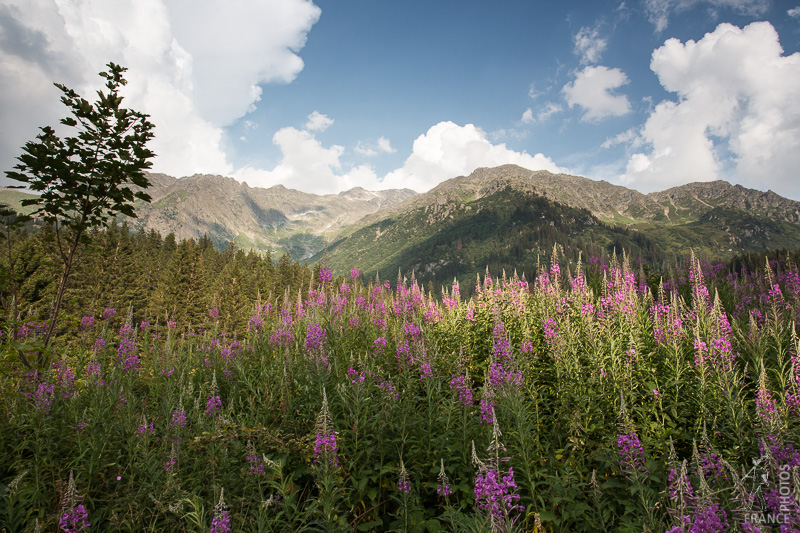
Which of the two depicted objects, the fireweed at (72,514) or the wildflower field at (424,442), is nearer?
the fireweed at (72,514)

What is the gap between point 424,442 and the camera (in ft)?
17.4

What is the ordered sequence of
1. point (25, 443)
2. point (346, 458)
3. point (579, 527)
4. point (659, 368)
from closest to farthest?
point (579, 527) < point (25, 443) < point (346, 458) < point (659, 368)

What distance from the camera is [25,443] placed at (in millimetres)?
4570

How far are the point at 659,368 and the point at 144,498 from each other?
9091mm

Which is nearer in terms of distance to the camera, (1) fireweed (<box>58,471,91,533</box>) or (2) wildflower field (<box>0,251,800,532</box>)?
(1) fireweed (<box>58,471,91,533</box>)

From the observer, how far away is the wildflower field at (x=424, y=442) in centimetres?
362

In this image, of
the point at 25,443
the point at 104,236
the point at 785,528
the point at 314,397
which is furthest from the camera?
the point at 104,236

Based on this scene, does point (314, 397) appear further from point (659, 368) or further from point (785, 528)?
point (659, 368)

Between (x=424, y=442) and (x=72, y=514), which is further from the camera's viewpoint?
(x=424, y=442)

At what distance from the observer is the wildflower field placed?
3617mm

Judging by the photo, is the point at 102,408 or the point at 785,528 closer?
the point at 785,528

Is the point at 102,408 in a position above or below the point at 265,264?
below

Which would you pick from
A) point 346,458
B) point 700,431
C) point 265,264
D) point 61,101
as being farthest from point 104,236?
point 700,431

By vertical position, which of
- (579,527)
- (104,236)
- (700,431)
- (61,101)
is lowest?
(579,527)
